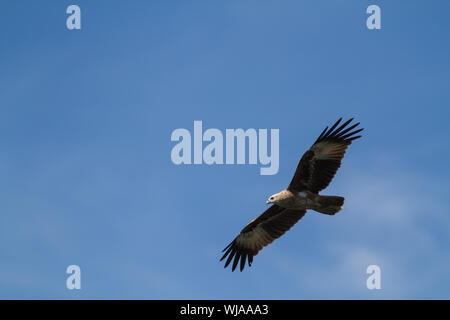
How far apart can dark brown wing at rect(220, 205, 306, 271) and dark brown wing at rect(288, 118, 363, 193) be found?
1394 mm

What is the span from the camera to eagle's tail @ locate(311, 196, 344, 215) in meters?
12.8

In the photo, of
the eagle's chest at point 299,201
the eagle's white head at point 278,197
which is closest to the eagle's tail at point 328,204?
the eagle's chest at point 299,201

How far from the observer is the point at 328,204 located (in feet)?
42.3

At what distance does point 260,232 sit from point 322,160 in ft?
9.70

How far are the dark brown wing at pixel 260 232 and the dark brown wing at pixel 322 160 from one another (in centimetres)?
139

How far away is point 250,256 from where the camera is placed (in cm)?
1516

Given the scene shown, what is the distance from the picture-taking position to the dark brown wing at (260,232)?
48.4 ft

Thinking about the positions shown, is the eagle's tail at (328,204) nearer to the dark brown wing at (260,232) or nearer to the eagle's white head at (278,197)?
the eagle's white head at (278,197)

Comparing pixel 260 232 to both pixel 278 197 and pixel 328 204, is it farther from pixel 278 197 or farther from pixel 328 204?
pixel 328 204
